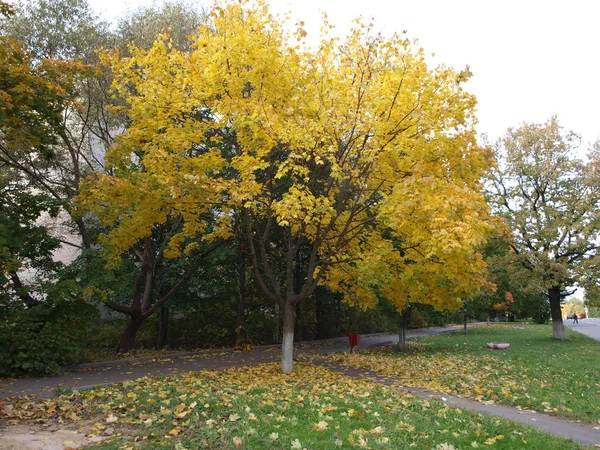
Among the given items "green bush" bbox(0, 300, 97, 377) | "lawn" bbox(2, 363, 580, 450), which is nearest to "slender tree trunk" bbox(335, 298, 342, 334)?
"green bush" bbox(0, 300, 97, 377)

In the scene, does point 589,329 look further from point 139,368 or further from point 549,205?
point 139,368

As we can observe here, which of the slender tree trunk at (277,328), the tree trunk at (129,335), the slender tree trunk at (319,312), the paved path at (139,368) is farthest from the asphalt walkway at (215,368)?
the slender tree trunk at (319,312)

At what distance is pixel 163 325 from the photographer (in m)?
16.2

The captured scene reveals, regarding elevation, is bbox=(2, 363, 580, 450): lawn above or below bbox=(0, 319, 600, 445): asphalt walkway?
above

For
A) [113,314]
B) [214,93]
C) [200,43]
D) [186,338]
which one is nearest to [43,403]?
[214,93]

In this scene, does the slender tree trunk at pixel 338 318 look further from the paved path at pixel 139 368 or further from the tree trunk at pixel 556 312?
the tree trunk at pixel 556 312

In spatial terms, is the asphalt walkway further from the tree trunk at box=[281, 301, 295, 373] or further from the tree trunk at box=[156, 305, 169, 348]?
the tree trunk at box=[156, 305, 169, 348]

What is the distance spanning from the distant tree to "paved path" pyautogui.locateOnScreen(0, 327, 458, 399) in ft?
30.1

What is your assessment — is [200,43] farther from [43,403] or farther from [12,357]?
[12,357]

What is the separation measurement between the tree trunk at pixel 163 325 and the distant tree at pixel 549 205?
1456 cm

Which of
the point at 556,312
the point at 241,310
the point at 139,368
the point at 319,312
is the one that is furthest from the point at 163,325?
the point at 556,312

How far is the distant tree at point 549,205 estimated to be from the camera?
18.4 metres

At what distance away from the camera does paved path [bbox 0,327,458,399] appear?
26.0 feet

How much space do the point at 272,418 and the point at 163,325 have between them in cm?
1200
